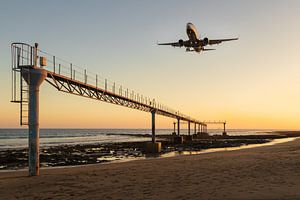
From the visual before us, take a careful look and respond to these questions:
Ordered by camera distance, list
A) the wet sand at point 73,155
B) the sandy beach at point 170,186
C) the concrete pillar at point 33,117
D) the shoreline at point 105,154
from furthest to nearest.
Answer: the wet sand at point 73,155 < the shoreline at point 105,154 < the concrete pillar at point 33,117 < the sandy beach at point 170,186

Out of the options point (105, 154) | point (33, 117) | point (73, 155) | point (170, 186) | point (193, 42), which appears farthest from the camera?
point (193, 42)

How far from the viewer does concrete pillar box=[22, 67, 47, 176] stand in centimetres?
1941

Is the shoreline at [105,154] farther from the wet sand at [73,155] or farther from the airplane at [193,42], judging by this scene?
the airplane at [193,42]

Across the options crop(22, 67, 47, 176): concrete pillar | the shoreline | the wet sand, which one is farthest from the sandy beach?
the wet sand

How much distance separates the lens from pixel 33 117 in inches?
767

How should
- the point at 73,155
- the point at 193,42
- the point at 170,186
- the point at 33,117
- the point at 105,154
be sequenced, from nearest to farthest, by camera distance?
the point at 170,186 → the point at 33,117 → the point at 73,155 → the point at 105,154 → the point at 193,42

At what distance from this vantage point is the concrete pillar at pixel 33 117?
19.4 meters

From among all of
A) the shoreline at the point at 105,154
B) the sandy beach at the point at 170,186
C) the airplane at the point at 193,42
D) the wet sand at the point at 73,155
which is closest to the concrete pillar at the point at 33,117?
the sandy beach at the point at 170,186

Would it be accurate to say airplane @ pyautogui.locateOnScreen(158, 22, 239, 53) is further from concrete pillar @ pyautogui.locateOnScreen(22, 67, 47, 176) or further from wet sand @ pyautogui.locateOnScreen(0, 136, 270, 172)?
concrete pillar @ pyautogui.locateOnScreen(22, 67, 47, 176)

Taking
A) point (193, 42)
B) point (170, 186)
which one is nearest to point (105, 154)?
point (193, 42)

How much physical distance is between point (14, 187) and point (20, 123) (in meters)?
5.06

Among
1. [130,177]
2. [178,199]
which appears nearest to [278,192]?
[178,199]

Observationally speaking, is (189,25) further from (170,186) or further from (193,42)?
(170,186)

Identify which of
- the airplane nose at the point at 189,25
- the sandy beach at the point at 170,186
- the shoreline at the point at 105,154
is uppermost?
the airplane nose at the point at 189,25
